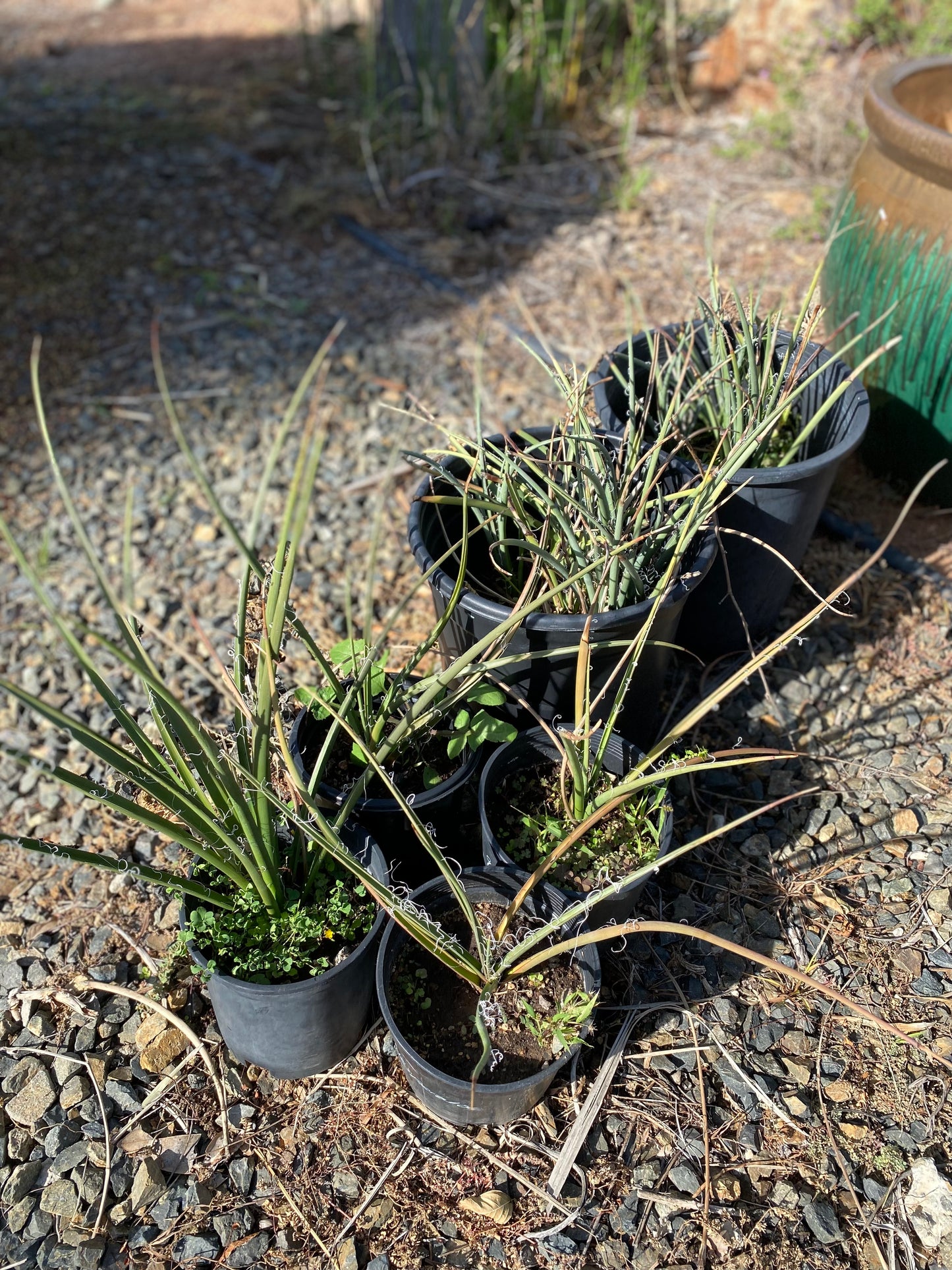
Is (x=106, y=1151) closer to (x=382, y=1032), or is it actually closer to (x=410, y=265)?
(x=382, y=1032)

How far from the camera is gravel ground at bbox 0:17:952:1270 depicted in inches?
56.2

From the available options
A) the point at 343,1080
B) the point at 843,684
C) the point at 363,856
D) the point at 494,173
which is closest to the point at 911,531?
the point at 843,684

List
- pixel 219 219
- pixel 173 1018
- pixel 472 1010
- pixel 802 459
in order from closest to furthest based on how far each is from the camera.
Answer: pixel 472 1010 → pixel 173 1018 → pixel 802 459 → pixel 219 219

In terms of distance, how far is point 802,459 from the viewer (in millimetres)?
2178

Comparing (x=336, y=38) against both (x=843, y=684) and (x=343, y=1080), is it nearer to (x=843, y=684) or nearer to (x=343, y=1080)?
(x=843, y=684)

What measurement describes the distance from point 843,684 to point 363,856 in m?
1.22

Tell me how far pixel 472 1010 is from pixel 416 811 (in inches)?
12.9

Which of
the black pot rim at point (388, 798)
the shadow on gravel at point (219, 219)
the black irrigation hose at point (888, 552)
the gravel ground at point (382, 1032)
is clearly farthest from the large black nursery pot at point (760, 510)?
the shadow on gravel at point (219, 219)

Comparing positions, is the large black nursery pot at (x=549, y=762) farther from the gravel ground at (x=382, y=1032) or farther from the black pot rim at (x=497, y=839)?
the gravel ground at (x=382, y=1032)

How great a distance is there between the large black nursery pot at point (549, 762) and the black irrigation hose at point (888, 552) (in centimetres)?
112

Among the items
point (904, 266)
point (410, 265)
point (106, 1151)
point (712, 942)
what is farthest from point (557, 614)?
point (410, 265)

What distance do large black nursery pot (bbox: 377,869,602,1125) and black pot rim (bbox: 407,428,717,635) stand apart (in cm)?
41

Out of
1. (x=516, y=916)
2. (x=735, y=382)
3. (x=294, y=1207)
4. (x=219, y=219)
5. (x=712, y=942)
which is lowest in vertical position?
(x=294, y=1207)

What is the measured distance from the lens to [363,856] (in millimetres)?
1526
